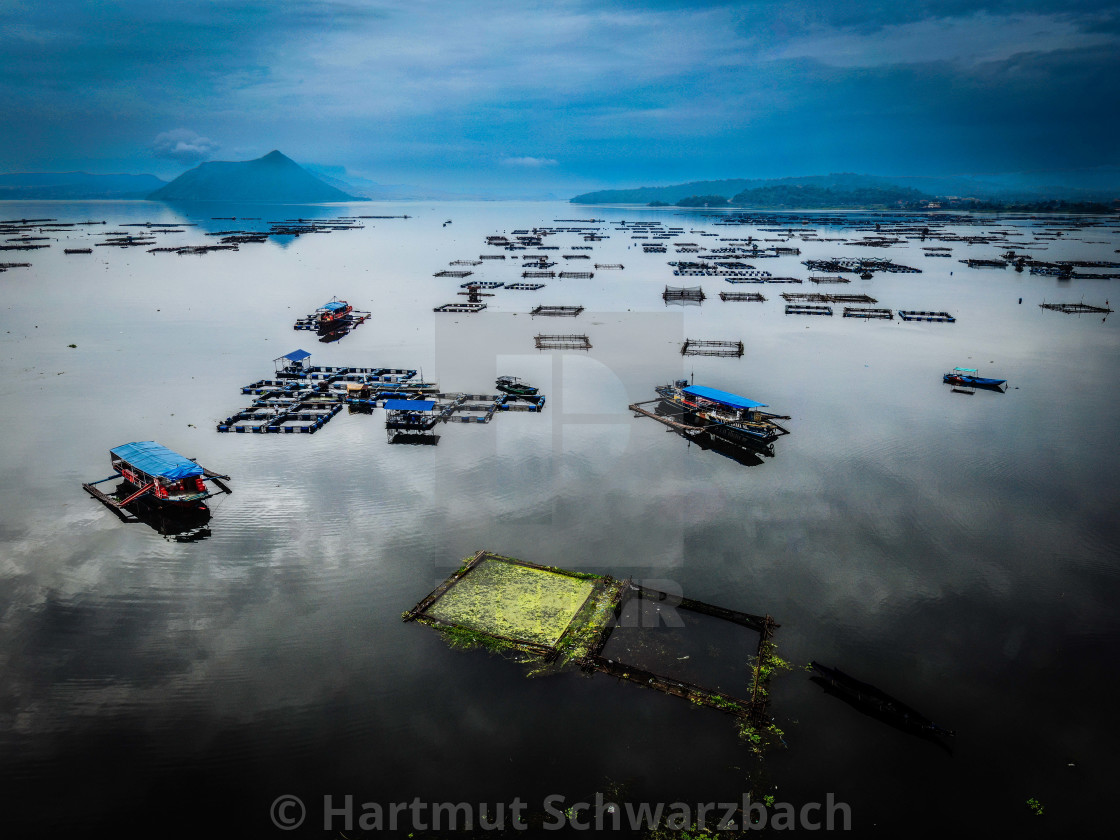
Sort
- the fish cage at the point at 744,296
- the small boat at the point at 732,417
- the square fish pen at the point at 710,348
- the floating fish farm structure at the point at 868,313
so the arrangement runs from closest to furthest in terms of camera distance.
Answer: the small boat at the point at 732,417, the square fish pen at the point at 710,348, the floating fish farm structure at the point at 868,313, the fish cage at the point at 744,296

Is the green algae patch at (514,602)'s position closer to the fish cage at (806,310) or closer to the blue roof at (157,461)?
the blue roof at (157,461)

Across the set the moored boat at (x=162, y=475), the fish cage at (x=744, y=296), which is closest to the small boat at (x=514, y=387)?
the moored boat at (x=162, y=475)

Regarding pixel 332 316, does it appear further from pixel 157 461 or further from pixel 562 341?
pixel 157 461

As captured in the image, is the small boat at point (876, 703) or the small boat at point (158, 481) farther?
the small boat at point (158, 481)

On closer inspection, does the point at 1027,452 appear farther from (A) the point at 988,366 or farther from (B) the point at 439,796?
(B) the point at 439,796

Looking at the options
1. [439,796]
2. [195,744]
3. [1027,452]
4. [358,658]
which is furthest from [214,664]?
[1027,452]

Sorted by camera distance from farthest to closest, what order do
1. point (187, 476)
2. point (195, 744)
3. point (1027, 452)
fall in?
1. point (1027, 452)
2. point (187, 476)
3. point (195, 744)

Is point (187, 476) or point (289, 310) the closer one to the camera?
point (187, 476)

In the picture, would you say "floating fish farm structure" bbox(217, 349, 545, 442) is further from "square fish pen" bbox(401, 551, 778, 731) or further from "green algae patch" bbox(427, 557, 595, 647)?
"square fish pen" bbox(401, 551, 778, 731)

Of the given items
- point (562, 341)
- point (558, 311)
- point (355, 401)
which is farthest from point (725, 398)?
point (558, 311)
